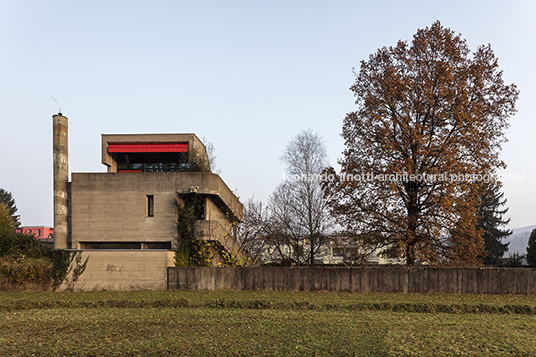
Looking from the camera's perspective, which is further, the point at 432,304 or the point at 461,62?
the point at 461,62

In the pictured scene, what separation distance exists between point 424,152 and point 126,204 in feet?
54.1

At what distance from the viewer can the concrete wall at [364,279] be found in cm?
2075

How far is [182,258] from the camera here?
938 inches

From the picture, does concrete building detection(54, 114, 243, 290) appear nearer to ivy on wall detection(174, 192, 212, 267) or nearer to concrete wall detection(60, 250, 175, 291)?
ivy on wall detection(174, 192, 212, 267)

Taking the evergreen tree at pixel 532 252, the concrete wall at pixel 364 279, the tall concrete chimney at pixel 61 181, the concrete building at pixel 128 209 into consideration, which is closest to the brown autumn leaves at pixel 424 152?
the concrete wall at pixel 364 279

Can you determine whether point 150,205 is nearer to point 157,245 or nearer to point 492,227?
point 157,245

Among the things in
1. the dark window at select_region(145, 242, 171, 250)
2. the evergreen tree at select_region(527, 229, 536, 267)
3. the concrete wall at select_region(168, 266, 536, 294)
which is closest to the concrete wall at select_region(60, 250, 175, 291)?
the concrete wall at select_region(168, 266, 536, 294)

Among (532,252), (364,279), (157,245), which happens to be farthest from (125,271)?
(532,252)

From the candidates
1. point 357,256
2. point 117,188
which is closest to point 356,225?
point 357,256

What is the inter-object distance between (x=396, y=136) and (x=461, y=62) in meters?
5.40

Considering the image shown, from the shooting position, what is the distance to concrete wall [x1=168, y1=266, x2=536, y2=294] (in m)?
20.8

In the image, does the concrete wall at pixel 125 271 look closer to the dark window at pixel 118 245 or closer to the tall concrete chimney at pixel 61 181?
the dark window at pixel 118 245

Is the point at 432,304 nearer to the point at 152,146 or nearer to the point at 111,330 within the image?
the point at 111,330

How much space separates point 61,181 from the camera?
2611cm
